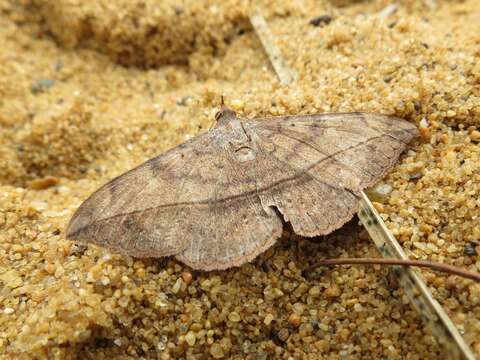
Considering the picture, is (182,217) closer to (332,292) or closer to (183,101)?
(332,292)

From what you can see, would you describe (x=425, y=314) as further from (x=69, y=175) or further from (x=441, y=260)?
(x=69, y=175)

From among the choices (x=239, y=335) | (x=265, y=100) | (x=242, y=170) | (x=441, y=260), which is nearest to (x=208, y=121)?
(x=265, y=100)

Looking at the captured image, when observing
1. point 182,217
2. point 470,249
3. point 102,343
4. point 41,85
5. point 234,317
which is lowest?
point 470,249

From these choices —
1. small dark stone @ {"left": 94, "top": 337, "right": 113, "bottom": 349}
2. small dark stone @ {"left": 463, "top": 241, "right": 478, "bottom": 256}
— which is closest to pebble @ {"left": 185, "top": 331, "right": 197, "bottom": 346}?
small dark stone @ {"left": 94, "top": 337, "right": 113, "bottom": 349}

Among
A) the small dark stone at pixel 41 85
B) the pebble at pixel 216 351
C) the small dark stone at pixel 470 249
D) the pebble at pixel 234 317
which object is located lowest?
the small dark stone at pixel 470 249

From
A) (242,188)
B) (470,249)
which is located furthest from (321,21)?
(470,249)

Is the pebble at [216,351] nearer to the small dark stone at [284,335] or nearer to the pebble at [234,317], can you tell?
the pebble at [234,317]

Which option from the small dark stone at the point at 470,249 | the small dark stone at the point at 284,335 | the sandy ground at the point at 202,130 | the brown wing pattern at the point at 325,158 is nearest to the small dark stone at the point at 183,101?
the sandy ground at the point at 202,130
